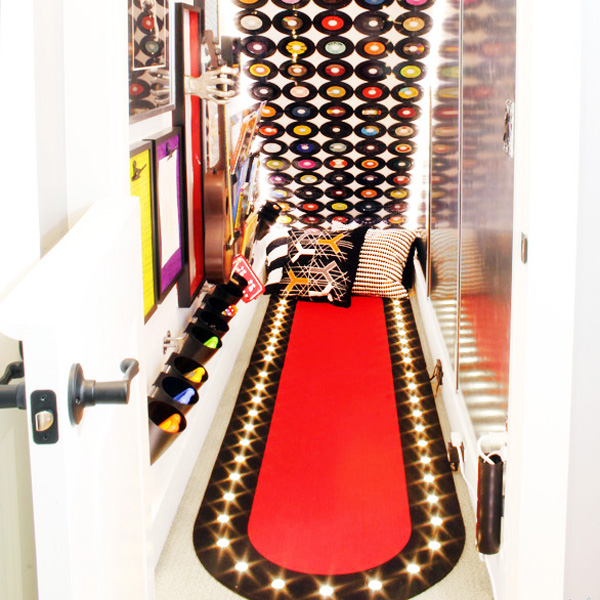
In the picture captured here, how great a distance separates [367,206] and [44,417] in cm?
350

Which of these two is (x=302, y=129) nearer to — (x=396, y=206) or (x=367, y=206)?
(x=367, y=206)

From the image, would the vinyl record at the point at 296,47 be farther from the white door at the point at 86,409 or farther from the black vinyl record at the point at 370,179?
the white door at the point at 86,409

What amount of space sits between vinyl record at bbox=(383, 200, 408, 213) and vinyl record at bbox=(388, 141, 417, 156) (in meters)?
0.26

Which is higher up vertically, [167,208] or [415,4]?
[415,4]

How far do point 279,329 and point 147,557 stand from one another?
86.5 inches

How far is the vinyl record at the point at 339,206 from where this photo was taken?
427cm

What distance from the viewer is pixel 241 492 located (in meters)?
2.50

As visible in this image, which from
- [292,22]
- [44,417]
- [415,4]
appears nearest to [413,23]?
[415,4]

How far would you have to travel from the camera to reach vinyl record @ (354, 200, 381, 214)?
13.9 ft

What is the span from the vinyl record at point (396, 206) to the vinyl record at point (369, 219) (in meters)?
0.07

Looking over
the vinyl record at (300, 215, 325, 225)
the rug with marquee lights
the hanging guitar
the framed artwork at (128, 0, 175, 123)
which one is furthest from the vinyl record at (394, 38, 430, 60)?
the framed artwork at (128, 0, 175, 123)

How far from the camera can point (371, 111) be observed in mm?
3994

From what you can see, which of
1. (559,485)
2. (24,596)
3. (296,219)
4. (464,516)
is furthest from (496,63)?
(296,219)

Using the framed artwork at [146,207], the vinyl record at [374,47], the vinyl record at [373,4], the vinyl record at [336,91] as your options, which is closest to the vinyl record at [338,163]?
the vinyl record at [336,91]
